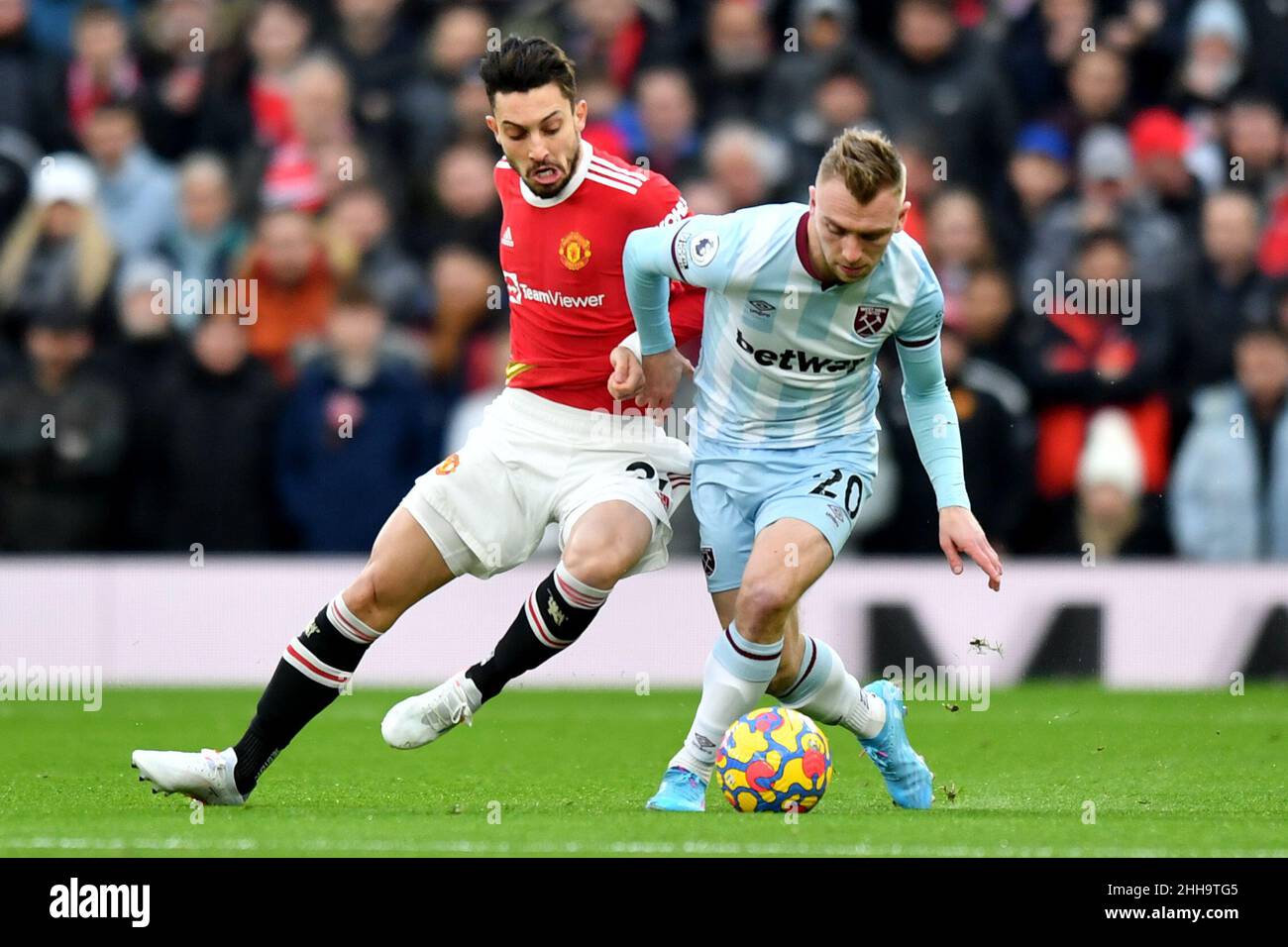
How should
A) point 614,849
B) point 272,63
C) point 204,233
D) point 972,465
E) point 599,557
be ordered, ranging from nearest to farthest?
point 614,849 → point 599,557 → point 972,465 → point 204,233 → point 272,63

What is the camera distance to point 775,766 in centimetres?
761

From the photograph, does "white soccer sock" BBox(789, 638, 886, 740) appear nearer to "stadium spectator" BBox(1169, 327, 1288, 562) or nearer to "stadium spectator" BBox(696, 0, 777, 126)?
"stadium spectator" BBox(1169, 327, 1288, 562)

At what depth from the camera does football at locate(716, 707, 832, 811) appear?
300 inches

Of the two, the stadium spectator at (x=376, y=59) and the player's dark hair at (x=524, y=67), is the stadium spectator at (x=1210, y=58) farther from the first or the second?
the player's dark hair at (x=524, y=67)

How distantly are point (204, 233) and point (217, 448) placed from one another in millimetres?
1406

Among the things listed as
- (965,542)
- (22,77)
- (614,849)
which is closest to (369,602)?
(614,849)

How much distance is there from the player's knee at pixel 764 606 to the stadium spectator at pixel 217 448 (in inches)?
236

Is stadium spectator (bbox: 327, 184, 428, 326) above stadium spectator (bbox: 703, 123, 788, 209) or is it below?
below

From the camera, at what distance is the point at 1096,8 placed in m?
14.4

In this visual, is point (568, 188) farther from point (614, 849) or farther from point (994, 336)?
point (994, 336)

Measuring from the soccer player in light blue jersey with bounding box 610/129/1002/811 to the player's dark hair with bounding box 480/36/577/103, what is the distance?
0.59m

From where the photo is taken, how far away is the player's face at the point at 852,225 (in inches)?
278

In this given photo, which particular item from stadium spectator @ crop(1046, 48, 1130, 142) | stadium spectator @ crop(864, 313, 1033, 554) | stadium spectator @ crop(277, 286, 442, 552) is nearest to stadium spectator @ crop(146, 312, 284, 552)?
stadium spectator @ crop(277, 286, 442, 552)

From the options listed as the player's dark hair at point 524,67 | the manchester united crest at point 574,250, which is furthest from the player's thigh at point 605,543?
the player's dark hair at point 524,67
